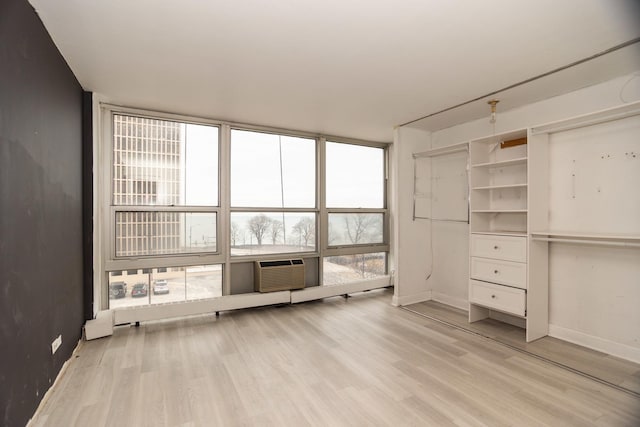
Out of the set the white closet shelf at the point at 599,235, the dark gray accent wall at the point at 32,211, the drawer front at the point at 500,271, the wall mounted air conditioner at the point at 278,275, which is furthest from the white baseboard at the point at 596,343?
the dark gray accent wall at the point at 32,211

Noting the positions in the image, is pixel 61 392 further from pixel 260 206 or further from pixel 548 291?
pixel 548 291

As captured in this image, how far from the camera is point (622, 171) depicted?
268 cm

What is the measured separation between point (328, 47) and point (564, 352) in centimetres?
336

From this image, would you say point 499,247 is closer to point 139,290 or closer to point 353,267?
point 353,267

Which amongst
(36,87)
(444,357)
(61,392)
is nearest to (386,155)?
(444,357)

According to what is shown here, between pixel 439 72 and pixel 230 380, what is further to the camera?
pixel 439 72

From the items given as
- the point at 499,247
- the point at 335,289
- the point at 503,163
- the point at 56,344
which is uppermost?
the point at 503,163

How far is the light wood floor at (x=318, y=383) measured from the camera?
1.88 metres

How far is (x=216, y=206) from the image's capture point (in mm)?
3988

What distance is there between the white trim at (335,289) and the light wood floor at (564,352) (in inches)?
45.1

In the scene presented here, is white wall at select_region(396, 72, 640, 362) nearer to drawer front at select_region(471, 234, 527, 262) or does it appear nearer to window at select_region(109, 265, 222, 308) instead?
drawer front at select_region(471, 234, 527, 262)

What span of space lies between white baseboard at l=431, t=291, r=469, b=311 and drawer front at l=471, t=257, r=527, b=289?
725 millimetres

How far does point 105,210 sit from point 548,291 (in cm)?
490

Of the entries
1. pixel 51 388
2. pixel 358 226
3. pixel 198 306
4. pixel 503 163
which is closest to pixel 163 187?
pixel 198 306
